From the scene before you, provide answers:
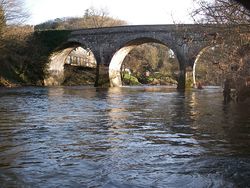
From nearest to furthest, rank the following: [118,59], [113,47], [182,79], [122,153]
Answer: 1. [122,153]
2. [182,79]
3. [113,47]
4. [118,59]

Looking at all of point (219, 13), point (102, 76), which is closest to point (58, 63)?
point (102, 76)

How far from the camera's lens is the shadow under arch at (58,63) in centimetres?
4469

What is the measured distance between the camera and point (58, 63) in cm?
4750

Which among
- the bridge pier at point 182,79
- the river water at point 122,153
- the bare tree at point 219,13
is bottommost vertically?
the river water at point 122,153

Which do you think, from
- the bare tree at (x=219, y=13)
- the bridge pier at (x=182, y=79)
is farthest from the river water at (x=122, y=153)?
the bridge pier at (x=182, y=79)

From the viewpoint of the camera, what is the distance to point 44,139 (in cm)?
784

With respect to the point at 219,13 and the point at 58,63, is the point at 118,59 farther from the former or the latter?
the point at 219,13

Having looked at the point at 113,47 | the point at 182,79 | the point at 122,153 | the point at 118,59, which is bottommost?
the point at 122,153

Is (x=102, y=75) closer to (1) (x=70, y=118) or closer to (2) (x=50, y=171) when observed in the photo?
(1) (x=70, y=118)

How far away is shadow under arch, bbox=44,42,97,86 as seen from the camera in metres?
44.7

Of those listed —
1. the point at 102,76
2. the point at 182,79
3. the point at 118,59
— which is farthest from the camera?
the point at 118,59

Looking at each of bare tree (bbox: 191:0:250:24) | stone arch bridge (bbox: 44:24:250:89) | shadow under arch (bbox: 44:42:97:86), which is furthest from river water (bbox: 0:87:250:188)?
shadow under arch (bbox: 44:42:97:86)

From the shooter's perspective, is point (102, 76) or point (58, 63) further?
point (58, 63)

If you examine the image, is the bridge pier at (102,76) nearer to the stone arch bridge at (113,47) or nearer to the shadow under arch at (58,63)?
the stone arch bridge at (113,47)
